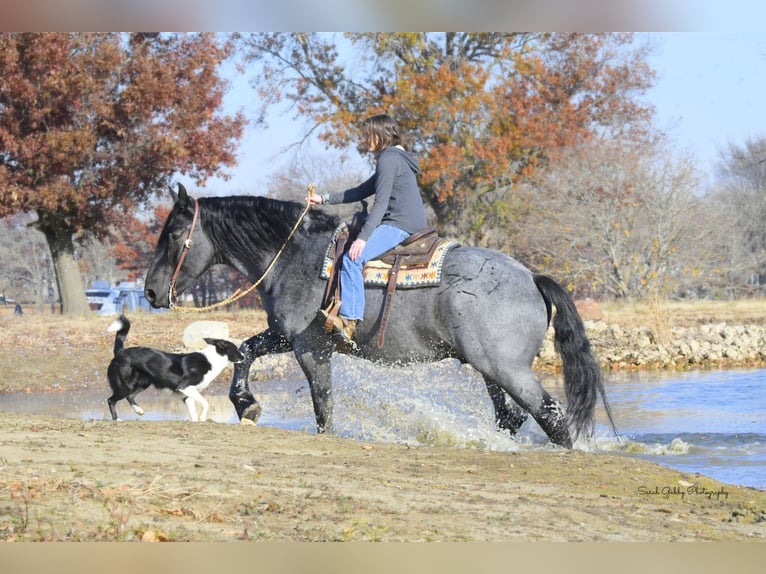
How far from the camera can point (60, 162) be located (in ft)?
70.2

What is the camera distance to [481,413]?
887cm

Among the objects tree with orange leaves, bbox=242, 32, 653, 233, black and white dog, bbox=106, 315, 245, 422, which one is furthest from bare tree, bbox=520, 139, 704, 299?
black and white dog, bbox=106, 315, 245, 422

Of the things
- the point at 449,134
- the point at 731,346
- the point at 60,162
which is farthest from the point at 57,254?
the point at 731,346

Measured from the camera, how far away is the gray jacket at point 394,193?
7512 mm

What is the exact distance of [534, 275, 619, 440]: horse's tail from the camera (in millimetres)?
7668

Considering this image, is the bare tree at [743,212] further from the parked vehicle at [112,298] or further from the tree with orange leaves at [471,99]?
the parked vehicle at [112,298]

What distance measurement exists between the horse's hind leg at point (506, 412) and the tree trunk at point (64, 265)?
17044 mm

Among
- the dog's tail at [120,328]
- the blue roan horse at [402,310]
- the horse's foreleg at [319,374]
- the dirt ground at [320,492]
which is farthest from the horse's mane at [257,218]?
the dog's tail at [120,328]

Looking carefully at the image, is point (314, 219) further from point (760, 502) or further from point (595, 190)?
point (595, 190)

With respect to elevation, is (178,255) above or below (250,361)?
above

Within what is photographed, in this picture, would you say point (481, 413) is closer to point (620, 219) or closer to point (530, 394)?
point (530, 394)

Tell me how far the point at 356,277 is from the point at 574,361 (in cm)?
190

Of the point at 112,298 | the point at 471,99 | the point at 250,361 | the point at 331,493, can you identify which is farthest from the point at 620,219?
the point at 112,298

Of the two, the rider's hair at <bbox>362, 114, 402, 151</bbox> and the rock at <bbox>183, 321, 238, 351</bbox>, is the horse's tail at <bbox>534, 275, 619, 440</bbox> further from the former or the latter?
the rock at <bbox>183, 321, 238, 351</bbox>
